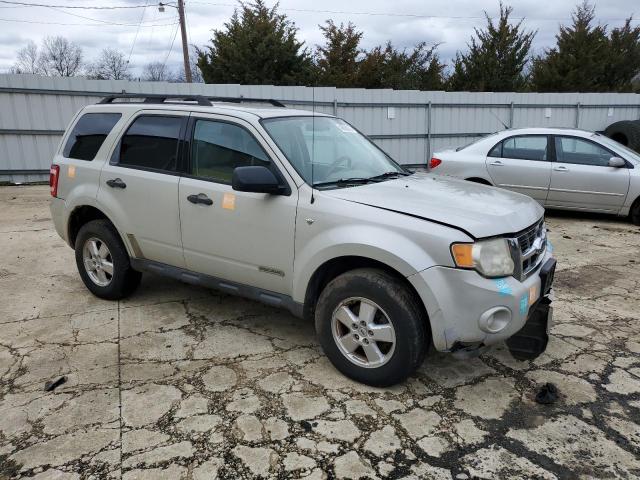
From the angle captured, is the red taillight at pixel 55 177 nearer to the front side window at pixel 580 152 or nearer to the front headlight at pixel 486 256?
the front headlight at pixel 486 256

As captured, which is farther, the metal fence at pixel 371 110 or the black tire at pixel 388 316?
the metal fence at pixel 371 110

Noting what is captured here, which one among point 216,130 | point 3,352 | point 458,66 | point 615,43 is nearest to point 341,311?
point 216,130

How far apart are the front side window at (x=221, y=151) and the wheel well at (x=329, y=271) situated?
871 mm

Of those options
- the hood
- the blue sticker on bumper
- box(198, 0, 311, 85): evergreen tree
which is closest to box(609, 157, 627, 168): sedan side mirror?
the hood

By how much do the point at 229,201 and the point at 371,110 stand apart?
11001mm

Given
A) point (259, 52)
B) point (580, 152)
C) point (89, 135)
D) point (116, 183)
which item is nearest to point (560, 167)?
point (580, 152)

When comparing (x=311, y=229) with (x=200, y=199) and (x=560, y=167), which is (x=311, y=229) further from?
(x=560, y=167)

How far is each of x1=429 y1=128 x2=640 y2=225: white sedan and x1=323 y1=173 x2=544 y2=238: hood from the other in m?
4.84

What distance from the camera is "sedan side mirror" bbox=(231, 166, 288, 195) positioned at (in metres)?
3.32

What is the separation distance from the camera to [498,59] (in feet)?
85.8

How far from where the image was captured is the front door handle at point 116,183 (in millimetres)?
4352

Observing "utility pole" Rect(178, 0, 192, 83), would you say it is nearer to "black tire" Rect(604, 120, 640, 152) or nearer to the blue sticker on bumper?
"black tire" Rect(604, 120, 640, 152)

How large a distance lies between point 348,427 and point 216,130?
2.38 metres

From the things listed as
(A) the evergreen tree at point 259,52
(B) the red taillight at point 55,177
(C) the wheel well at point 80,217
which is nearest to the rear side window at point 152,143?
(C) the wheel well at point 80,217
